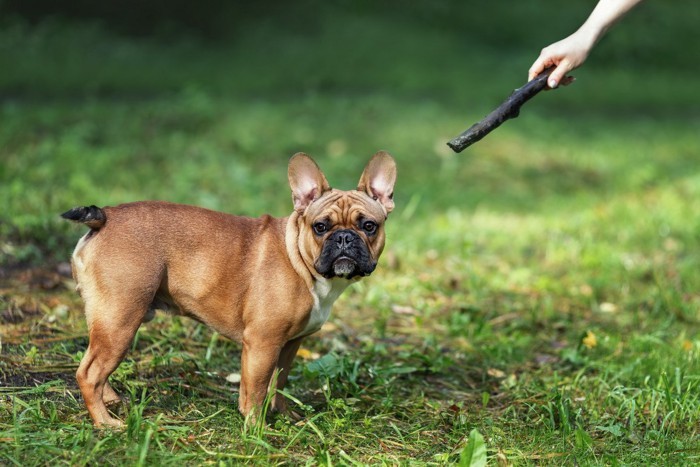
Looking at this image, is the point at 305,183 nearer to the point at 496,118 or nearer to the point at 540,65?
the point at 496,118

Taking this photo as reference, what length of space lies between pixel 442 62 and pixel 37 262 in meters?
11.0

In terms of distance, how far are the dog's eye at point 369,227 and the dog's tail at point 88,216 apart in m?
1.20

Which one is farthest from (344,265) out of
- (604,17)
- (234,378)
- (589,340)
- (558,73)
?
(589,340)

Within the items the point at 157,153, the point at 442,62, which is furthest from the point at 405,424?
the point at 442,62

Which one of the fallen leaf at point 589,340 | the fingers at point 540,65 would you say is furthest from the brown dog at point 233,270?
the fallen leaf at point 589,340

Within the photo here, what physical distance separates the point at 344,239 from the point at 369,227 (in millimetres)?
259

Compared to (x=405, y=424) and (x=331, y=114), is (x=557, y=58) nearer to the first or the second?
(x=405, y=424)

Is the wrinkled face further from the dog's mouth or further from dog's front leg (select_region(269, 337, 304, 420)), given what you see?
dog's front leg (select_region(269, 337, 304, 420))

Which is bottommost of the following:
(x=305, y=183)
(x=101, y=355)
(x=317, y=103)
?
(x=101, y=355)

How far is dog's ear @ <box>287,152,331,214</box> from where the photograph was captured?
4289 millimetres

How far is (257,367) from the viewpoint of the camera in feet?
13.1

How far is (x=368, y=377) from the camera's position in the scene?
191 inches

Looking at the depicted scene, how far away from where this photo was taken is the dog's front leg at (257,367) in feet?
13.1

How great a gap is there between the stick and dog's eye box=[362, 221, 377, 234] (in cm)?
52
